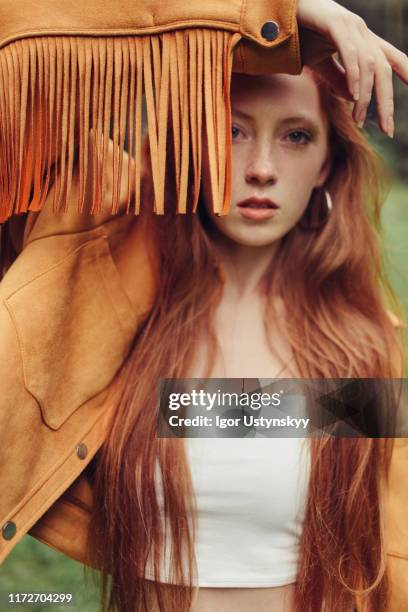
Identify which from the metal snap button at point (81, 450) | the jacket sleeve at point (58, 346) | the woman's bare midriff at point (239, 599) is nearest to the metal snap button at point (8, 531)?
the jacket sleeve at point (58, 346)

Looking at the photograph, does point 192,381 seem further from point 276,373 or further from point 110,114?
point 110,114

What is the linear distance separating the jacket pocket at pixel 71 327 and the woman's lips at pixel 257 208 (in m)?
0.18

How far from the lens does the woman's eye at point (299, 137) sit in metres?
1.11

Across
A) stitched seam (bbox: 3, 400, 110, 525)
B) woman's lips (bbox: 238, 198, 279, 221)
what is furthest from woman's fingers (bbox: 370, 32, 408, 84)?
stitched seam (bbox: 3, 400, 110, 525)

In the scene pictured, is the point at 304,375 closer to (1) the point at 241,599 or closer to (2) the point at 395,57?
(1) the point at 241,599

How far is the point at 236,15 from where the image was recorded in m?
0.98

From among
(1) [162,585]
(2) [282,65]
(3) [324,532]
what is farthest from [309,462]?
(2) [282,65]

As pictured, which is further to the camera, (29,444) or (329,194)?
(329,194)

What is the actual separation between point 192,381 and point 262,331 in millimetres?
112

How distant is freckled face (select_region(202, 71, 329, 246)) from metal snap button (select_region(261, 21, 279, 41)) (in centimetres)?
10

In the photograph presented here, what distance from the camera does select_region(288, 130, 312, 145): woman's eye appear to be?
1109 millimetres

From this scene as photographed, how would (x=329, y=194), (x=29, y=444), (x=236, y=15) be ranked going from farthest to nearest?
1. (x=329, y=194)
2. (x=29, y=444)
3. (x=236, y=15)

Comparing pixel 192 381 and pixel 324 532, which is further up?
pixel 192 381

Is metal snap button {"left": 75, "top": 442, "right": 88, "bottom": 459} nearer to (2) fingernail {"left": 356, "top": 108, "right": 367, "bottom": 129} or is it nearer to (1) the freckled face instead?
(1) the freckled face
